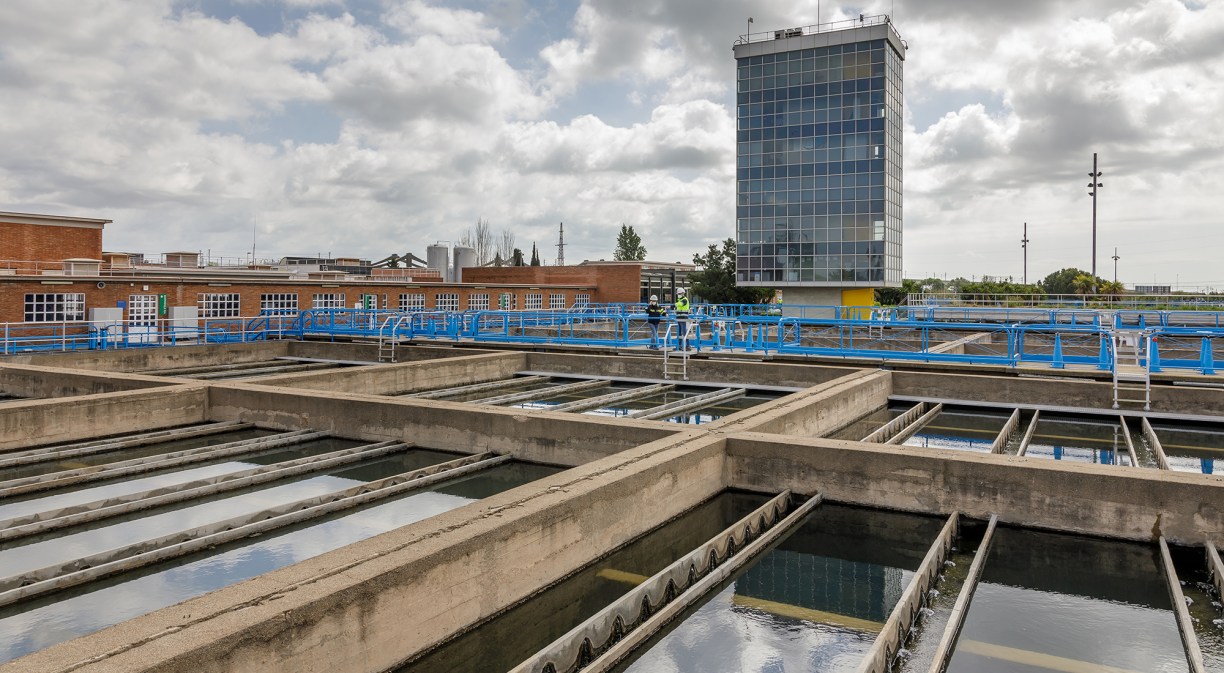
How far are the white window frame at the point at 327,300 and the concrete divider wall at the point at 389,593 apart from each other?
36860mm

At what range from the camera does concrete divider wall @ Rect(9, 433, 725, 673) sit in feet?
15.1

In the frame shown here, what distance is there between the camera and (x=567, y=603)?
23.4 feet

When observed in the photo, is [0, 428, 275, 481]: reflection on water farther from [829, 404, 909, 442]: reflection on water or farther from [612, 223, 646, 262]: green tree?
[612, 223, 646, 262]: green tree

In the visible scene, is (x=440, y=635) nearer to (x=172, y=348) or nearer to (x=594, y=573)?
(x=594, y=573)

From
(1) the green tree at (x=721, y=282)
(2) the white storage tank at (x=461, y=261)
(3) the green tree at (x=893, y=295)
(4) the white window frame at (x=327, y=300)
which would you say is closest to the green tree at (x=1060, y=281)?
(3) the green tree at (x=893, y=295)

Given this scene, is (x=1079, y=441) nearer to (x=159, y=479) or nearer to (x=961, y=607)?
(x=961, y=607)

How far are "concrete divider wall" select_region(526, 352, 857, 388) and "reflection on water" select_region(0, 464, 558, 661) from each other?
1142 cm

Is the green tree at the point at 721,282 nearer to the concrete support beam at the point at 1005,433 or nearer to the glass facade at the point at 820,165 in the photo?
the glass facade at the point at 820,165

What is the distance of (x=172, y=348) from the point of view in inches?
970

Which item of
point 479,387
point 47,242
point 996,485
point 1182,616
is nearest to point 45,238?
point 47,242

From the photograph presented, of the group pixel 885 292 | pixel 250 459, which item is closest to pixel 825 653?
pixel 250 459

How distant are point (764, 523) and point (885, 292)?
6525 cm

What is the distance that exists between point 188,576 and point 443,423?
5839 mm

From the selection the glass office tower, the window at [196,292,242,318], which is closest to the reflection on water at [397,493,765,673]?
the window at [196,292,242,318]
